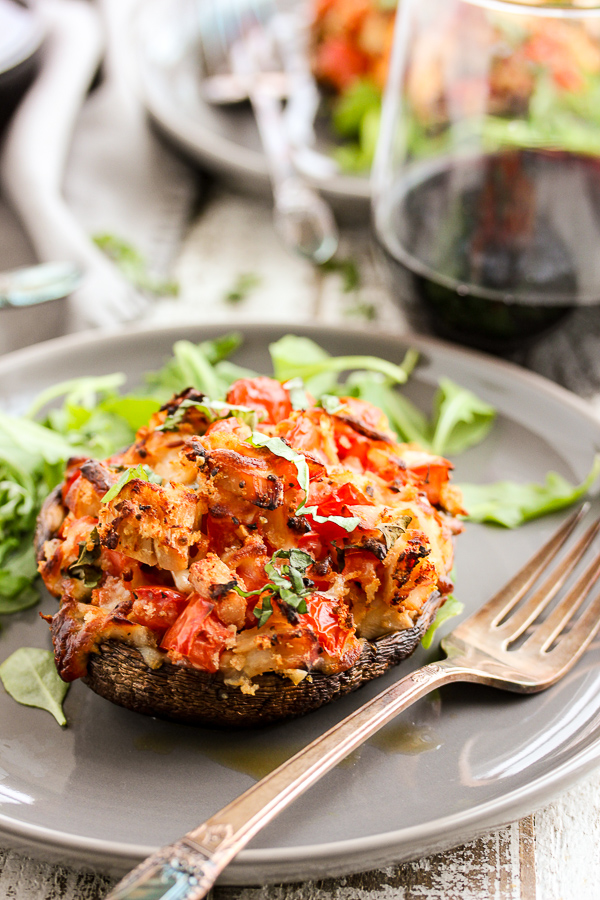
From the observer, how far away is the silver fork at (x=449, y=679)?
4.84ft

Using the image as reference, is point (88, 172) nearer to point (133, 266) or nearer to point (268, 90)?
point (133, 266)

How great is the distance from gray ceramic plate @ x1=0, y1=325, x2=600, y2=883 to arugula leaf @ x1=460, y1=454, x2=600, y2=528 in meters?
0.32

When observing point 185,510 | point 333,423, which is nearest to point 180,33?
point 333,423

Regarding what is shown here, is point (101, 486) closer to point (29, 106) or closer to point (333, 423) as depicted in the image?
point (333, 423)

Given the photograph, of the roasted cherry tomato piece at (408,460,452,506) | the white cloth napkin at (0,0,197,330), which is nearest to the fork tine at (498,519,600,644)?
the roasted cherry tomato piece at (408,460,452,506)

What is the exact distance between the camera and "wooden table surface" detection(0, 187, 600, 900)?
1.83 meters

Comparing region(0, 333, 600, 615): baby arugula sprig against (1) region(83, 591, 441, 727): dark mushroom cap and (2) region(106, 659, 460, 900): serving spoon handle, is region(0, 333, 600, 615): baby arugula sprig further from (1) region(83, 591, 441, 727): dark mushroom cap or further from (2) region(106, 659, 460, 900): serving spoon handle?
(2) region(106, 659, 460, 900): serving spoon handle

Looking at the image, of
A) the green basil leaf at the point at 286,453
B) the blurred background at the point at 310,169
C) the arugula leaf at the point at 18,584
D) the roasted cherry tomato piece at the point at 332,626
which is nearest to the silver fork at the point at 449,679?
the roasted cherry tomato piece at the point at 332,626

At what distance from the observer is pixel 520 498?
2.66 m

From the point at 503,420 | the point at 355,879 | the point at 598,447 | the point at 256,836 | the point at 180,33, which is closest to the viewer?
the point at 256,836

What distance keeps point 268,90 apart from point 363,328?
7.78 ft

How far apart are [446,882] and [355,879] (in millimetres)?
188

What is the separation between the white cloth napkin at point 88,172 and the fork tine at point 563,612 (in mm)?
2198

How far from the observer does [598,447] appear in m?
2.74
